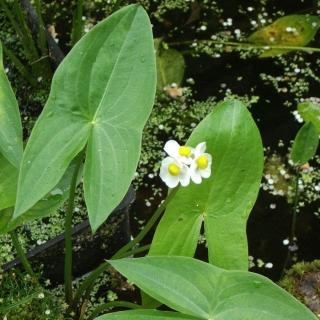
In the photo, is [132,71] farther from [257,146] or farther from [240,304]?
[240,304]

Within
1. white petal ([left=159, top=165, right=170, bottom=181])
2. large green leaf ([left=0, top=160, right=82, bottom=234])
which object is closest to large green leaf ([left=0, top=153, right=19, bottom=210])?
large green leaf ([left=0, top=160, right=82, bottom=234])

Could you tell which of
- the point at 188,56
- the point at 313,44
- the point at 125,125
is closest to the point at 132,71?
the point at 125,125

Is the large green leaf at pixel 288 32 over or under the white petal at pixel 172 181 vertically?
under

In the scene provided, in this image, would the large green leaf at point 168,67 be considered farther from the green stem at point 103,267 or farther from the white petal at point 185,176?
the white petal at point 185,176

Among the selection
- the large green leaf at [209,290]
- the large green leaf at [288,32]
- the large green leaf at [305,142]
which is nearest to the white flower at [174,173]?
the large green leaf at [209,290]

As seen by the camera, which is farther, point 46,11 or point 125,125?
point 46,11

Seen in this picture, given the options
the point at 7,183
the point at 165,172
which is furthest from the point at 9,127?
the point at 165,172
